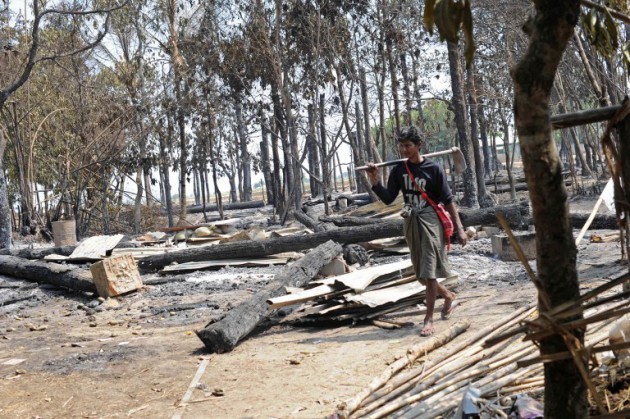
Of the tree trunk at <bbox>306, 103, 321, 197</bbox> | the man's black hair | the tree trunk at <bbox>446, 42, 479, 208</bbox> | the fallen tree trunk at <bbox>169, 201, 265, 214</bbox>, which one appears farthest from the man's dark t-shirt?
the fallen tree trunk at <bbox>169, 201, 265, 214</bbox>

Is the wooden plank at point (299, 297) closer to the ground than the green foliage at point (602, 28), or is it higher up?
closer to the ground

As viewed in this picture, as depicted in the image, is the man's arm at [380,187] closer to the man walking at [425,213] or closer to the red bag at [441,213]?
the man walking at [425,213]

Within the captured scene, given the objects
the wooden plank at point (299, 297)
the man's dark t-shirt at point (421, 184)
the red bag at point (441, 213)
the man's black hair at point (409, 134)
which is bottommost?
the wooden plank at point (299, 297)

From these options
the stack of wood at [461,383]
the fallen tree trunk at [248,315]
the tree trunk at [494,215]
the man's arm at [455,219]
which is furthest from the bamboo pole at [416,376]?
the tree trunk at [494,215]

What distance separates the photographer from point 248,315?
6.93 meters

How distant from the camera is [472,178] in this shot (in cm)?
1722

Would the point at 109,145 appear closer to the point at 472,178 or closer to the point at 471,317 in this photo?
the point at 472,178

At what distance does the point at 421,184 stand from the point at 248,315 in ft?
7.02

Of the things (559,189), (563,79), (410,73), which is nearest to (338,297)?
(559,189)

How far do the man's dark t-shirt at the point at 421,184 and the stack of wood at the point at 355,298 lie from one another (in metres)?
1.23

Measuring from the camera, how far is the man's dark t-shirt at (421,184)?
20.4 ft

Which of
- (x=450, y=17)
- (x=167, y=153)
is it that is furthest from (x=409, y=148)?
(x=167, y=153)

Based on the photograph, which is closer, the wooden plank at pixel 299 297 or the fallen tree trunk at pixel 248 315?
the fallen tree trunk at pixel 248 315

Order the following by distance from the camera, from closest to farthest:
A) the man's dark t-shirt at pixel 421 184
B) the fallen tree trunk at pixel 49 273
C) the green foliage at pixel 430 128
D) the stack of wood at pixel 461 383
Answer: the stack of wood at pixel 461 383, the man's dark t-shirt at pixel 421 184, the fallen tree trunk at pixel 49 273, the green foliage at pixel 430 128
